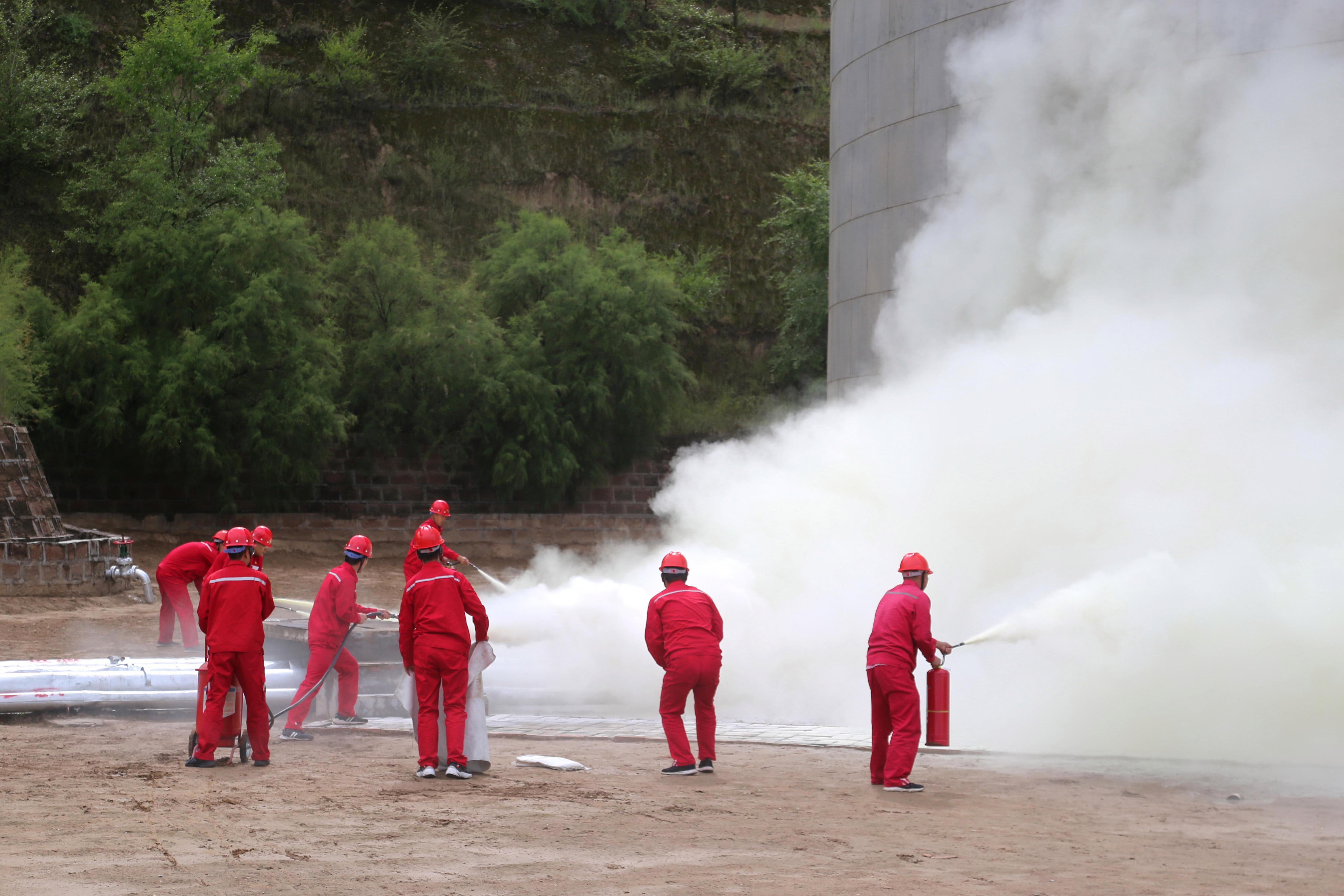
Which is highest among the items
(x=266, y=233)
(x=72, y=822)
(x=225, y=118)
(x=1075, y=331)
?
(x=225, y=118)

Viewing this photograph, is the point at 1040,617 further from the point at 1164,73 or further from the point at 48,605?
the point at 48,605

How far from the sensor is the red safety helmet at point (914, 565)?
8.61 m

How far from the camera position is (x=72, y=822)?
22.7 feet

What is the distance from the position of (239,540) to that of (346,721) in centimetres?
239

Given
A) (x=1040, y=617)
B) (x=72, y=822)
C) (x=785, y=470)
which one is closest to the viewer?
(x=72, y=822)

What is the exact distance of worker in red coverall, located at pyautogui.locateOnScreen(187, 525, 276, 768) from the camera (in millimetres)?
8766

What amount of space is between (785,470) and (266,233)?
607 inches

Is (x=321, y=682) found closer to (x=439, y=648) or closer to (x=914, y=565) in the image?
(x=439, y=648)

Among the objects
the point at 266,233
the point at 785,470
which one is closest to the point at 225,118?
the point at 266,233

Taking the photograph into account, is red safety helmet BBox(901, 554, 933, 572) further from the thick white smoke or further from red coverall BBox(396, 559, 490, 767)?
red coverall BBox(396, 559, 490, 767)

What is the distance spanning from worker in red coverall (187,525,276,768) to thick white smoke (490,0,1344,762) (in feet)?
12.2

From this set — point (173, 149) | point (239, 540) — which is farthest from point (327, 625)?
point (173, 149)

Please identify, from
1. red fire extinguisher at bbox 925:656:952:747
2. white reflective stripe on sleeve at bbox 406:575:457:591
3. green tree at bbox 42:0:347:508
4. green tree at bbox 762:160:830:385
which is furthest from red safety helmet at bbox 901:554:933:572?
green tree at bbox 762:160:830:385

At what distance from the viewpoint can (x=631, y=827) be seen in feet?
Answer: 23.2
